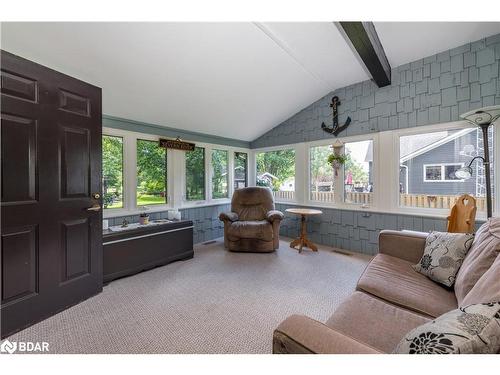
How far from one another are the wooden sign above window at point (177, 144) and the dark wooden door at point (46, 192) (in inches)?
57.8

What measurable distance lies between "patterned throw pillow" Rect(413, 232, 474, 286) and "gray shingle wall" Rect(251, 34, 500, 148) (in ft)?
6.79

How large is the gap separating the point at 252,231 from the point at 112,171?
2294 millimetres

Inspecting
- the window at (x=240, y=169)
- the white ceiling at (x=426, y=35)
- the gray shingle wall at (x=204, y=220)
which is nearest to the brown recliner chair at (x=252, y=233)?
the gray shingle wall at (x=204, y=220)

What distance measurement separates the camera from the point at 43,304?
6.05 feet

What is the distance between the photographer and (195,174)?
4.35 metres

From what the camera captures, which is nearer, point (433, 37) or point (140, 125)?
point (433, 37)

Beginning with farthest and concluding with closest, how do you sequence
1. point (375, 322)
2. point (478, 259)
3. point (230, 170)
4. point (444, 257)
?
1. point (230, 170)
2. point (444, 257)
3. point (478, 259)
4. point (375, 322)

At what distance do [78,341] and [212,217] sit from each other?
3049 mm

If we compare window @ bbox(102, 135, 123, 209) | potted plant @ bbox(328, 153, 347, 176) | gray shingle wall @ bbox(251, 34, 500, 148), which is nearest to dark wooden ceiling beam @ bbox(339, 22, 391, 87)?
gray shingle wall @ bbox(251, 34, 500, 148)

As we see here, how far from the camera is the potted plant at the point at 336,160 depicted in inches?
154

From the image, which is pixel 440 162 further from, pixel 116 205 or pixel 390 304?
pixel 116 205

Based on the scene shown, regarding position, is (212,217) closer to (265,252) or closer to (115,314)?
(265,252)

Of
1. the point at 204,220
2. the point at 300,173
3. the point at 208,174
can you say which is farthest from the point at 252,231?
the point at 300,173

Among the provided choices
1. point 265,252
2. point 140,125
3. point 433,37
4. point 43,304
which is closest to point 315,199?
point 265,252
